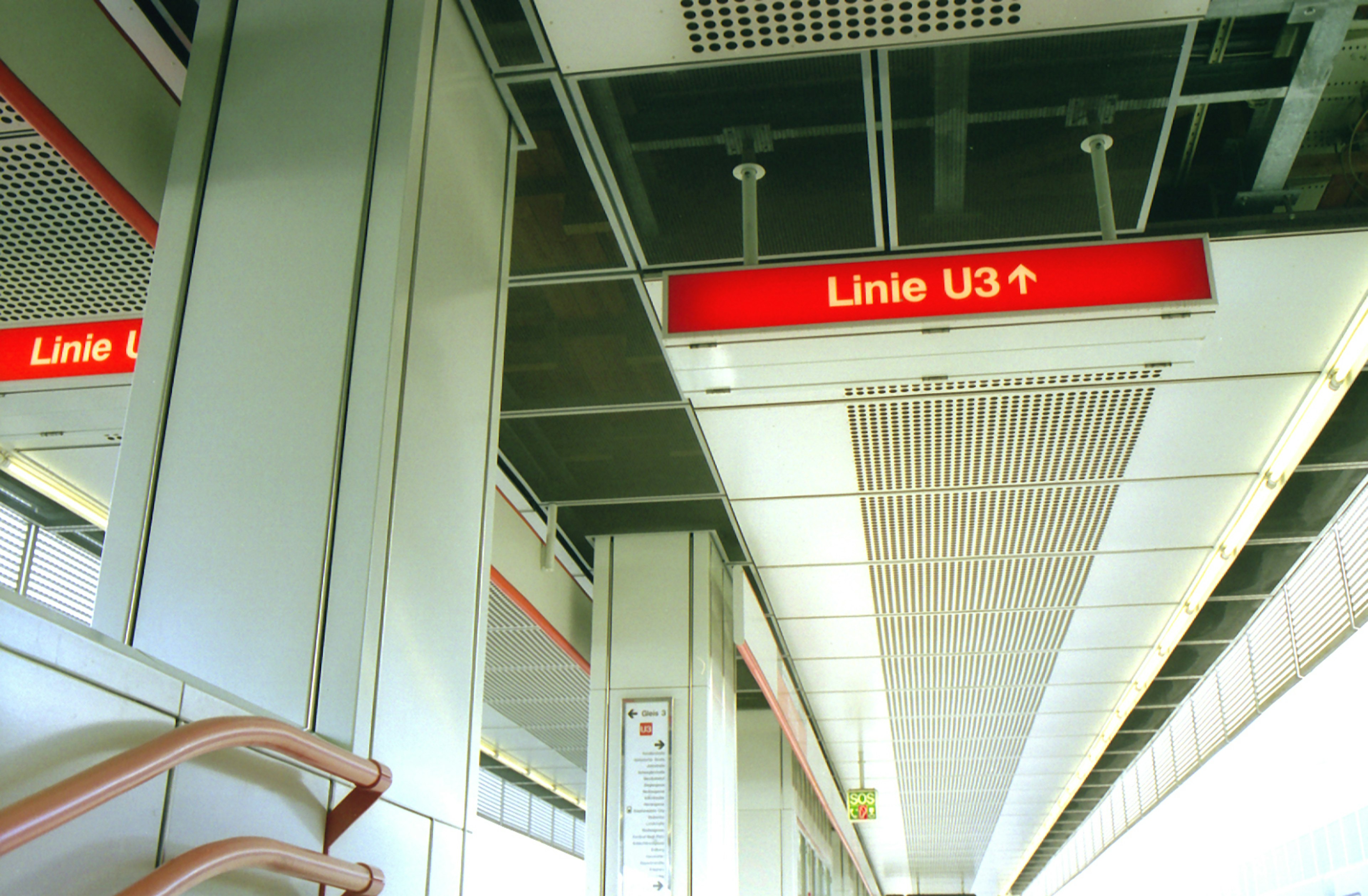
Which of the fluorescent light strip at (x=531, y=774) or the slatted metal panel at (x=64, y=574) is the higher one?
the slatted metal panel at (x=64, y=574)

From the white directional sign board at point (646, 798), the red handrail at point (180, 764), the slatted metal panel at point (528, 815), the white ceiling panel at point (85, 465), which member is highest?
the white ceiling panel at point (85, 465)

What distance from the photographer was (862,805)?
13297mm

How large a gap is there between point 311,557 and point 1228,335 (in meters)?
4.03

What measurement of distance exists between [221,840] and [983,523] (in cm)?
569

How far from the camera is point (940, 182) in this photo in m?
3.94

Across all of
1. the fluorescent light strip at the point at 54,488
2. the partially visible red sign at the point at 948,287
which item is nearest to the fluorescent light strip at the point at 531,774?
the fluorescent light strip at the point at 54,488

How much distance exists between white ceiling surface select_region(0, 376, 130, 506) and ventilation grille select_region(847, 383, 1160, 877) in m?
3.20

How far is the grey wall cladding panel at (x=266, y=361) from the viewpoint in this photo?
7.80ft

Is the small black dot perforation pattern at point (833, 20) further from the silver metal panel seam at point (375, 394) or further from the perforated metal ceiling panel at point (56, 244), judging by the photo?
the perforated metal ceiling panel at point (56, 244)

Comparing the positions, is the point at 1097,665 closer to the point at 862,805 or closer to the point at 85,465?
the point at 862,805

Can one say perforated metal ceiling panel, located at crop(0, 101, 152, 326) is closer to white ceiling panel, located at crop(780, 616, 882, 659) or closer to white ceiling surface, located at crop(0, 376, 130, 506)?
white ceiling surface, located at crop(0, 376, 130, 506)

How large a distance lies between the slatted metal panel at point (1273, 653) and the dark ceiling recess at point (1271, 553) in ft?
0.40

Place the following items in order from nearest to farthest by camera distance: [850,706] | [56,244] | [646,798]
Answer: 1. [56,244]
2. [646,798]
3. [850,706]

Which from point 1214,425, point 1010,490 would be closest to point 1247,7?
point 1214,425
